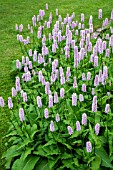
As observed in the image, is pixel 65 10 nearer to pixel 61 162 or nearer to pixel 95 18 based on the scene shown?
pixel 95 18

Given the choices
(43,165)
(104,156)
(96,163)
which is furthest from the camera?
(43,165)

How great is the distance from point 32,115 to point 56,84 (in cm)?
75

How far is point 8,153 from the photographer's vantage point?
459 cm

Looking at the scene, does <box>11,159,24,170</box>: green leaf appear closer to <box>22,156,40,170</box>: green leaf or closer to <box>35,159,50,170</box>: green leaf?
<box>22,156,40,170</box>: green leaf

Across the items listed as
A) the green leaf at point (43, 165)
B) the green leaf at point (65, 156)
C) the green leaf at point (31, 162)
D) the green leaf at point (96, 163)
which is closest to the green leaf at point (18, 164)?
the green leaf at point (31, 162)

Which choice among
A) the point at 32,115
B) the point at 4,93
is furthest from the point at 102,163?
the point at 4,93

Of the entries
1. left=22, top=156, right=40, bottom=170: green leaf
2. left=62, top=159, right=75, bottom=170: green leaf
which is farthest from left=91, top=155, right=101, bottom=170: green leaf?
left=22, top=156, right=40, bottom=170: green leaf

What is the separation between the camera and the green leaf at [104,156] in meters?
3.98

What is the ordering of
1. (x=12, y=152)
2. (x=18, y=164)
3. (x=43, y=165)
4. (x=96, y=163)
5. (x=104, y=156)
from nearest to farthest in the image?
1. (x=96, y=163)
2. (x=104, y=156)
3. (x=43, y=165)
4. (x=18, y=164)
5. (x=12, y=152)

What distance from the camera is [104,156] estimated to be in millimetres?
4059

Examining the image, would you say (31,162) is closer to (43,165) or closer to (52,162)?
(43,165)

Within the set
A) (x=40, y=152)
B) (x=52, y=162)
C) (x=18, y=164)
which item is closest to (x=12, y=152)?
(x=18, y=164)

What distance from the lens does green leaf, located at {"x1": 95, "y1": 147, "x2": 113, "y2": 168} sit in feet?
13.1

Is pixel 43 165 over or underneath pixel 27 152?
underneath
